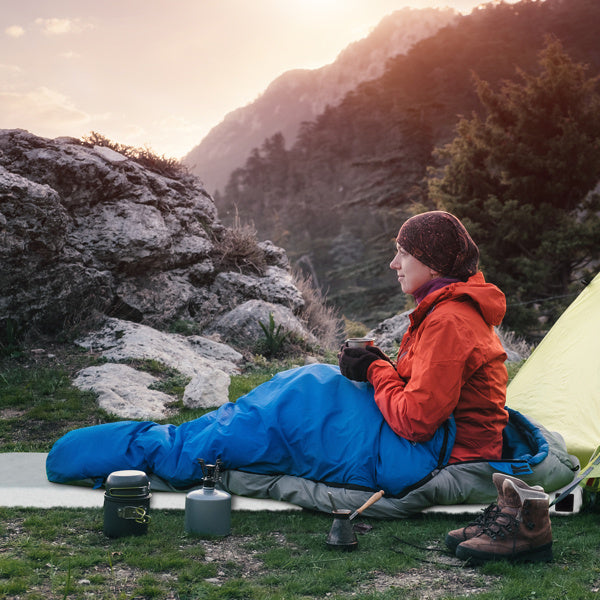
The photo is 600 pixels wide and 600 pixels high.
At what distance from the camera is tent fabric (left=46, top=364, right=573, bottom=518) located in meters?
2.53

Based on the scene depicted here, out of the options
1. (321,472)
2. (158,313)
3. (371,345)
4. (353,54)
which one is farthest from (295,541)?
(353,54)

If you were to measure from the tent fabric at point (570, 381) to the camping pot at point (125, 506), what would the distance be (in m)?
2.08

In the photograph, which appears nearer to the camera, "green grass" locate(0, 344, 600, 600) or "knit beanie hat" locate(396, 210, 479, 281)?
"green grass" locate(0, 344, 600, 600)

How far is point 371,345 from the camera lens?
2.71 meters

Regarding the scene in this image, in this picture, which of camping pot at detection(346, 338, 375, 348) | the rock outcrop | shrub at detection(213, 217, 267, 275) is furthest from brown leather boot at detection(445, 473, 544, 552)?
shrub at detection(213, 217, 267, 275)

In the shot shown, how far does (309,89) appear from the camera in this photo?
262 ft

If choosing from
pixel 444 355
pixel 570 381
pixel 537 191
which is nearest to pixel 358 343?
pixel 444 355

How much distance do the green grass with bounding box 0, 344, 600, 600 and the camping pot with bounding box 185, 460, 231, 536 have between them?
40mm

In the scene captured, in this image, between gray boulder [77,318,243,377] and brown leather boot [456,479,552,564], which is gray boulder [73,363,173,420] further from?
brown leather boot [456,479,552,564]

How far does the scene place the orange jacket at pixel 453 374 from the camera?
2.30 m

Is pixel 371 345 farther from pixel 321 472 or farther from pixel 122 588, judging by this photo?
pixel 122 588

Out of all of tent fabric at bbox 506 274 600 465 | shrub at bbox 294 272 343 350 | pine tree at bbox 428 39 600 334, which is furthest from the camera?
pine tree at bbox 428 39 600 334

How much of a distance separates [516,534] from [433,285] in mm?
987

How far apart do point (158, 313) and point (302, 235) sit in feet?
108
